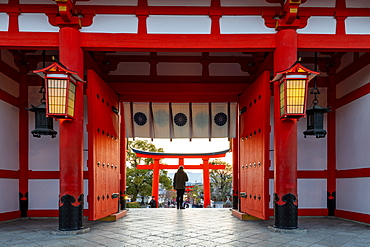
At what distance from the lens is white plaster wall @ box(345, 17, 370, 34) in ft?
16.4

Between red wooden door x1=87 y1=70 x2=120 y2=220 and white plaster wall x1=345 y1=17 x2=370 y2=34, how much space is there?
389cm

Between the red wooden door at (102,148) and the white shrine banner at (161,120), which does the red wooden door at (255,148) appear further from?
the red wooden door at (102,148)

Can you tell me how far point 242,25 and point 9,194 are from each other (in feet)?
16.1

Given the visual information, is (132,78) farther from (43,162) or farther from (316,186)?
(316,186)

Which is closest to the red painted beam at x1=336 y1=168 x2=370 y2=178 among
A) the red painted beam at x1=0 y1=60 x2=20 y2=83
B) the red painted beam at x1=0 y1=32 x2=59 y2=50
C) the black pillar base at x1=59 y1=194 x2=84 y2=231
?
the black pillar base at x1=59 y1=194 x2=84 y2=231

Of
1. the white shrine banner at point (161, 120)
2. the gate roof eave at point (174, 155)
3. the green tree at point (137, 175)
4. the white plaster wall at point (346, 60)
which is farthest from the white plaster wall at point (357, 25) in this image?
the green tree at point (137, 175)

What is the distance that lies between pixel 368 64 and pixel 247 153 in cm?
250

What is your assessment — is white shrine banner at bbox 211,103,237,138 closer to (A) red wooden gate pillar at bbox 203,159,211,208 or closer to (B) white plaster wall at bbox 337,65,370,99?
(B) white plaster wall at bbox 337,65,370,99

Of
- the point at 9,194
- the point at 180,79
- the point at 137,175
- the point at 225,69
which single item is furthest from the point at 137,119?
the point at 137,175

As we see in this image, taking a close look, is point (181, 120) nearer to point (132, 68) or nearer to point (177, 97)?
point (177, 97)

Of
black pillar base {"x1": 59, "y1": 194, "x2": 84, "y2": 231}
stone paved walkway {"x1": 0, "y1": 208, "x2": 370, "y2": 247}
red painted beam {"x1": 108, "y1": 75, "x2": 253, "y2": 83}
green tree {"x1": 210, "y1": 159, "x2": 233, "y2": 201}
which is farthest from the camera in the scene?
green tree {"x1": 210, "y1": 159, "x2": 233, "y2": 201}

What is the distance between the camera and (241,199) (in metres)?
6.60

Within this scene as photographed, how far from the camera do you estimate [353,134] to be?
19.7 ft

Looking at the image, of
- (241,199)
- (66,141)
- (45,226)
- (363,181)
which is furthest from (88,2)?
(363,181)
